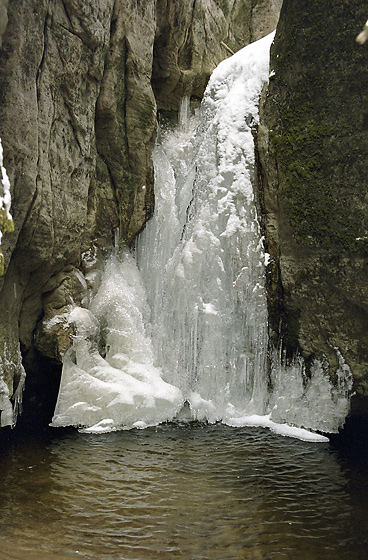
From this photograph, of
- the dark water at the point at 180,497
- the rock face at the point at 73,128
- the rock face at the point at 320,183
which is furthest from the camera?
the rock face at the point at 73,128

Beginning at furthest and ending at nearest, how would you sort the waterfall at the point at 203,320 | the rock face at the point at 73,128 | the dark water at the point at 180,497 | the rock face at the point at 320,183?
1. the waterfall at the point at 203,320
2. the rock face at the point at 73,128
3. the rock face at the point at 320,183
4. the dark water at the point at 180,497

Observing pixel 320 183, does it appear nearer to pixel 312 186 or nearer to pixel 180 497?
pixel 312 186

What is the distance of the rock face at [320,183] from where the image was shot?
5.78 m

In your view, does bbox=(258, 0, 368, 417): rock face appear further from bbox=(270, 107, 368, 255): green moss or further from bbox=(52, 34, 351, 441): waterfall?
bbox=(52, 34, 351, 441): waterfall

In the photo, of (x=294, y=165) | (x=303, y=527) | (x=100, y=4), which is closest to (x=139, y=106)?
(x=100, y=4)

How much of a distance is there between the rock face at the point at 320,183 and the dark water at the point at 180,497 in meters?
1.47

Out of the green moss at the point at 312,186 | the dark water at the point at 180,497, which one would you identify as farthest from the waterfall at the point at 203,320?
the green moss at the point at 312,186

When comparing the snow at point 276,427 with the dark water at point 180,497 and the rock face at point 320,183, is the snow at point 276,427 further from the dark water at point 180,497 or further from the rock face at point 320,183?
the rock face at point 320,183

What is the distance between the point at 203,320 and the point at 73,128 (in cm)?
325

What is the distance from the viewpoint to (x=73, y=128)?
7.11 metres

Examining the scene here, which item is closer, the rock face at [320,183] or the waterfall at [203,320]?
the rock face at [320,183]

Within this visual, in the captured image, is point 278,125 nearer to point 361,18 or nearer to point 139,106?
point 361,18

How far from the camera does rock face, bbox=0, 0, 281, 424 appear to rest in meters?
5.89

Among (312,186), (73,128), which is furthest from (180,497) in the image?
(73,128)
